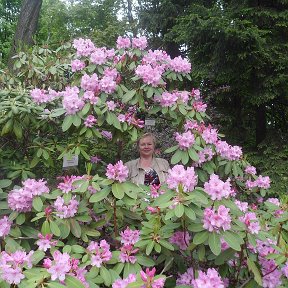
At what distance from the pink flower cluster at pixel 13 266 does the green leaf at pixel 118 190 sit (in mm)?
457

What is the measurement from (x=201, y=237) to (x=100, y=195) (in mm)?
515

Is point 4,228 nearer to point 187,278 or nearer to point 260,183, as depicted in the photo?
point 187,278

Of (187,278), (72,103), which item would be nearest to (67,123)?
(72,103)

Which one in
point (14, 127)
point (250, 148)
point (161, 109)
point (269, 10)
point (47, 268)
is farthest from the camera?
point (250, 148)

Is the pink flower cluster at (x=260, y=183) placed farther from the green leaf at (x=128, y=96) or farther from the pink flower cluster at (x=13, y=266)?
the pink flower cluster at (x=13, y=266)

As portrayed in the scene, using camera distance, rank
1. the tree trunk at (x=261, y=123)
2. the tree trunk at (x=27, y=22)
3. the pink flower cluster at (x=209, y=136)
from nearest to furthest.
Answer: the pink flower cluster at (x=209, y=136) < the tree trunk at (x=27, y=22) < the tree trunk at (x=261, y=123)

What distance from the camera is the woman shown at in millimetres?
3123

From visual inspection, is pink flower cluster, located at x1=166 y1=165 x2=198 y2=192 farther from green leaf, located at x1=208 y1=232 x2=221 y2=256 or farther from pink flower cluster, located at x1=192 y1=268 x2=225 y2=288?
pink flower cluster, located at x1=192 y1=268 x2=225 y2=288

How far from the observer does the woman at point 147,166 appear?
10.2 ft

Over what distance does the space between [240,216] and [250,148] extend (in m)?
3.88

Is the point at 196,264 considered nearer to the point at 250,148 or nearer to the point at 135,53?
the point at 135,53

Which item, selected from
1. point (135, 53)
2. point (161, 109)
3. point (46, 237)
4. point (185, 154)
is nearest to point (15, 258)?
point (46, 237)

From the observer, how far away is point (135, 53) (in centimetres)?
295

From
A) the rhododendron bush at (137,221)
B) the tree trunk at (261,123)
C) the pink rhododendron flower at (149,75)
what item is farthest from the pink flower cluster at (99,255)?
the tree trunk at (261,123)
